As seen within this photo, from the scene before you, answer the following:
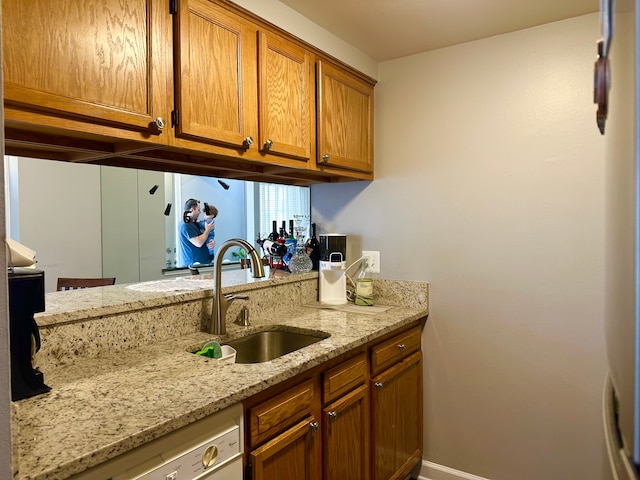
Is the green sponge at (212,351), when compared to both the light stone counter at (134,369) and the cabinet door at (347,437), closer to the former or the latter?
the light stone counter at (134,369)

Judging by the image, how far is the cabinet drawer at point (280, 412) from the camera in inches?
49.8

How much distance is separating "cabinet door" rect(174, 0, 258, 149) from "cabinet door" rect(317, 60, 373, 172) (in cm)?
46

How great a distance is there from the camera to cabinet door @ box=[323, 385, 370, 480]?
5.21 feet

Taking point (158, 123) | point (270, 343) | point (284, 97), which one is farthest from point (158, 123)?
point (270, 343)

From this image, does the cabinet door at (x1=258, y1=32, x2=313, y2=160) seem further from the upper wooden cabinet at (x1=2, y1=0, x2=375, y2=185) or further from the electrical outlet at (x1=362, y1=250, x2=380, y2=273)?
the electrical outlet at (x1=362, y1=250, x2=380, y2=273)

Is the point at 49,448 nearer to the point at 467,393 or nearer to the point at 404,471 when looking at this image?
the point at 404,471

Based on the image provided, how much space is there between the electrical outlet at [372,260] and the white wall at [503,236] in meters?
0.04

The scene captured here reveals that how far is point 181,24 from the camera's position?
4.58 ft

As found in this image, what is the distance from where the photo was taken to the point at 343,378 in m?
1.67

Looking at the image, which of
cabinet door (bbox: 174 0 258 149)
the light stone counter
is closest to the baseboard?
the light stone counter

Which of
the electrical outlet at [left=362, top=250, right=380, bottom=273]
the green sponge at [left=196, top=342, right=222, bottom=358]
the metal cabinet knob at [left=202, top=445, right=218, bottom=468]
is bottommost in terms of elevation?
the metal cabinet knob at [left=202, top=445, right=218, bottom=468]

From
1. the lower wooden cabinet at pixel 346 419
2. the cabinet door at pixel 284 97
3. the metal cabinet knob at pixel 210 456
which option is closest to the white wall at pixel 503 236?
the lower wooden cabinet at pixel 346 419

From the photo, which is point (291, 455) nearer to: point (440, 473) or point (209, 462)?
point (209, 462)

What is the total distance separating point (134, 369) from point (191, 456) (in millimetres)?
390
